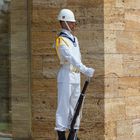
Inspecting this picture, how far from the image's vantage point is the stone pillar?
10672 mm

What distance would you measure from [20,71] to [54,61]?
2.26ft

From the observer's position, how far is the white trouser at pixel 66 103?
880cm

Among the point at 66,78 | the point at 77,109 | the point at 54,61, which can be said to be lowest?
the point at 77,109

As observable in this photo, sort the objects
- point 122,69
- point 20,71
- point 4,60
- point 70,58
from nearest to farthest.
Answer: point 70,58 → point 122,69 → point 20,71 → point 4,60

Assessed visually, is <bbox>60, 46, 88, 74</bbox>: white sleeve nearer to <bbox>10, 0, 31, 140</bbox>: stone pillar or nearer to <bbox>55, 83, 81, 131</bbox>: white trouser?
<bbox>55, 83, 81, 131</bbox>: white trouser

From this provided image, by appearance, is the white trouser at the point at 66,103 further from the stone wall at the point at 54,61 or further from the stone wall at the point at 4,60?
the stone wall at the point at 4,60

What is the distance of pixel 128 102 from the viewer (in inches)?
411

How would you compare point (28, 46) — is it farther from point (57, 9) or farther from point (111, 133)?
point (111, 133)

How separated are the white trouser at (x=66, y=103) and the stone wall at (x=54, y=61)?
1257 millimetres

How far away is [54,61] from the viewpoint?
34.0 ft

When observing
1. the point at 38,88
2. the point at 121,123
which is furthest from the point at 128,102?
the point at 38,88

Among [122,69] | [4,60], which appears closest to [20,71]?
[4,60]

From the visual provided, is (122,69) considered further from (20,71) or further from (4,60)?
(4,60)

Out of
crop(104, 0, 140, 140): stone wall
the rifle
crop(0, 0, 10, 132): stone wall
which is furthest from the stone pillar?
the rifle
